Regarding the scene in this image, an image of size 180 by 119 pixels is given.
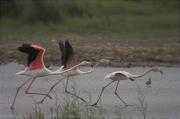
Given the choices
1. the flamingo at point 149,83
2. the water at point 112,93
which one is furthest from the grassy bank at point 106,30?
the flamingo at point 149,83

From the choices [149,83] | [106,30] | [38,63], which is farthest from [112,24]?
[38,63]

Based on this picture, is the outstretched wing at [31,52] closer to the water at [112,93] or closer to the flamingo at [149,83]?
the water at [112,93]

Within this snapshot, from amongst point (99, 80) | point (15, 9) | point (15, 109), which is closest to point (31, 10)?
point (15, 9)

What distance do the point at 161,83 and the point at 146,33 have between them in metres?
6.89

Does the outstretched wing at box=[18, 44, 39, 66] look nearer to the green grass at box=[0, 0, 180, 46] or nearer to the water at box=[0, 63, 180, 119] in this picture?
the water at box=[0, 63, 180, 119]

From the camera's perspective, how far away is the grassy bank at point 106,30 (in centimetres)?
1859

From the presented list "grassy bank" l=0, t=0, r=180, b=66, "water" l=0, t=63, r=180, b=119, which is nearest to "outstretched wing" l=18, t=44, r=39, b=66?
"water" l=0, t=63, r=180, b=119

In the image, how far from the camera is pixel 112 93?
14.0 meters

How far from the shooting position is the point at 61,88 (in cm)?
1452

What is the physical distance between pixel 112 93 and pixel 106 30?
8.38 meters

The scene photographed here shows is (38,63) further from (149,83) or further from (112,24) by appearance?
(112,24)

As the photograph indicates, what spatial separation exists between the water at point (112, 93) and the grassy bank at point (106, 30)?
140cm

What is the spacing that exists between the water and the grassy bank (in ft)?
4.60

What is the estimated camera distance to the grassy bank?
18.6m
